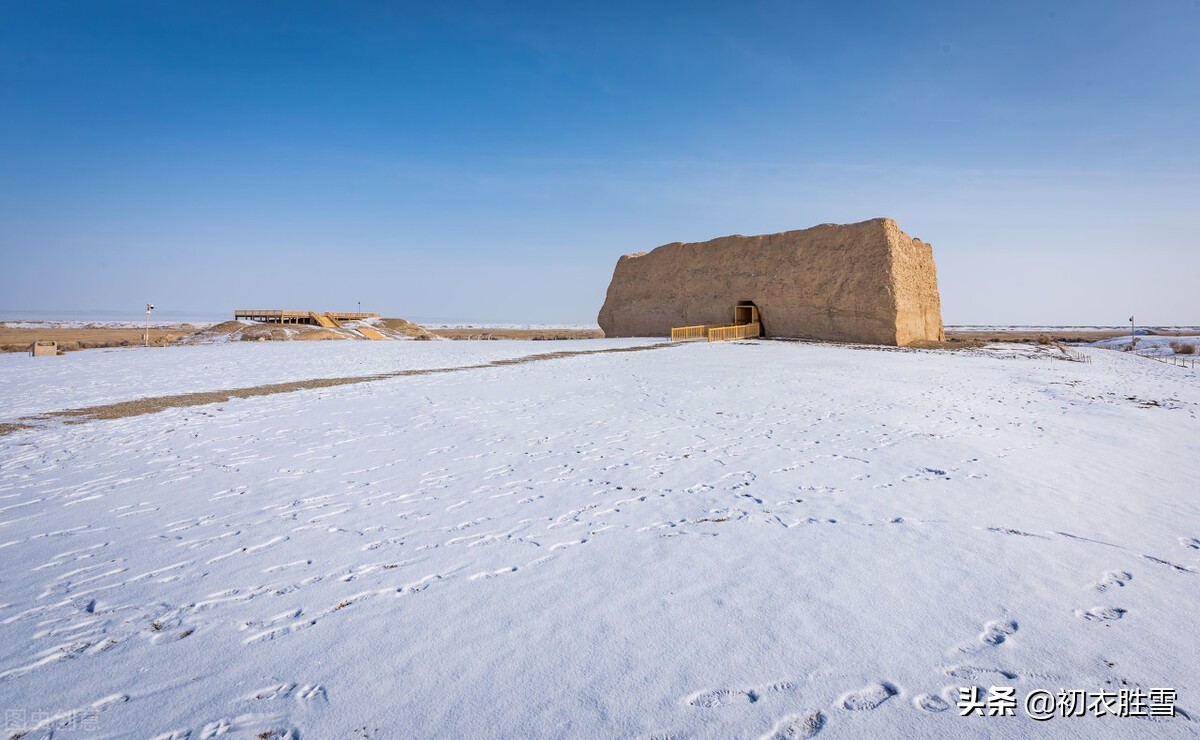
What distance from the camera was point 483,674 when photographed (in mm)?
2754

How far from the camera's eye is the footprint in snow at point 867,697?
2.49 metres

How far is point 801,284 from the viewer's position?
1106 inches

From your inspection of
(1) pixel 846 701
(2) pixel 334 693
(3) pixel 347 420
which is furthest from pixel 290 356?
(1) pixel 846 701

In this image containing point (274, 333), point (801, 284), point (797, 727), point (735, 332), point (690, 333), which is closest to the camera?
point (797, 727)

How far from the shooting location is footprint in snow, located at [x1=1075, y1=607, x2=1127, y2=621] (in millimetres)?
3203

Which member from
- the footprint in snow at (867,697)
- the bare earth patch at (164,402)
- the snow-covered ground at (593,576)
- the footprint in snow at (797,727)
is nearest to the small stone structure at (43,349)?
the bare earth patch at (164,402)

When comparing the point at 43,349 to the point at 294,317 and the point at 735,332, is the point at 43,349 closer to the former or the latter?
the point at 294,317

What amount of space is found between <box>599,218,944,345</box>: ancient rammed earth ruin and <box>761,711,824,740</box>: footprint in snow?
2594 cm

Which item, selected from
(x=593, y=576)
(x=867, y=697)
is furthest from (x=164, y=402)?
(x=867, y=697)

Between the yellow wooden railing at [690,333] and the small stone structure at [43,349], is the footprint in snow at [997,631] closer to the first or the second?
the yellow wooden railing at [690,333]

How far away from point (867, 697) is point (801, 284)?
90.9ft

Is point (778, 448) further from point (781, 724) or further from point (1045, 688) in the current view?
point (781, 724)

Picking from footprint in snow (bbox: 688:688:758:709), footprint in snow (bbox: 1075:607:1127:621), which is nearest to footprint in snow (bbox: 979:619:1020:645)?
footprint in snow (bbox: 1075:607:1127:621)

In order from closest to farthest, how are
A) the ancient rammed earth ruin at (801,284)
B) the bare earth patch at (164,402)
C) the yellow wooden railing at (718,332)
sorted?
the bare earth patch at (164,402), the ancient rammed earth ruin at (801,284), the yellow wooden railing at (718,332)
